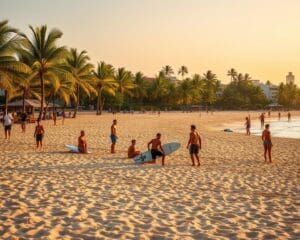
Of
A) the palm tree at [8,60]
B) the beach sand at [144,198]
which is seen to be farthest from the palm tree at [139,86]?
the beach sand at [144,198]

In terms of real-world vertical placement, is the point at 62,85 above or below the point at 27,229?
above

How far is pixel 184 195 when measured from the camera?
25.0ft

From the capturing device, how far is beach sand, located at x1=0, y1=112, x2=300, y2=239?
5.42 m

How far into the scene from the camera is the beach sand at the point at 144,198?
5418 millimetres

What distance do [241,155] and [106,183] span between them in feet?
24.7

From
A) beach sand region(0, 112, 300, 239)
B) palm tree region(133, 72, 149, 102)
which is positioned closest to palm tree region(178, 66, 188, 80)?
palm tree region(133, 72, 149, 102)

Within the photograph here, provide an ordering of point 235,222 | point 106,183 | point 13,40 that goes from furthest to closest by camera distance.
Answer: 1. point 13,40
2. point 106,183
3. point 235,222

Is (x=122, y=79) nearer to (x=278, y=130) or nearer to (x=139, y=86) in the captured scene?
(x=139, y=86)

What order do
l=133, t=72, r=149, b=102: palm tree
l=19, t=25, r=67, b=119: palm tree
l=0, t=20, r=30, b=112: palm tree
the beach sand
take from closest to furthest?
1. the beach sand
2. l=0, t=20, r=30, b=112: palm tree
3. l=19, t=25, r=67, b=119: palm tree
4. l=133, t=72, r=149, b=102: palm tree

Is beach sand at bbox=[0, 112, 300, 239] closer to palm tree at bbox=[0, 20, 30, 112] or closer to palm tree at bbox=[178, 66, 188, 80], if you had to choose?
palm tree at bbox=[0, 20, 30, 112]

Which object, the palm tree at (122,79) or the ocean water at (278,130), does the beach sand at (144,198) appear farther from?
the palm tree at (122,79)

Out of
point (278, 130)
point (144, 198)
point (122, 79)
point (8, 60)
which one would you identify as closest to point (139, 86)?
point (122, 79)

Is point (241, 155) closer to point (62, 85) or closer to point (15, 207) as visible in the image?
point (15, 207)

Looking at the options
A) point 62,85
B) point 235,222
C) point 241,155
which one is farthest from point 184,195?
point 62,85
